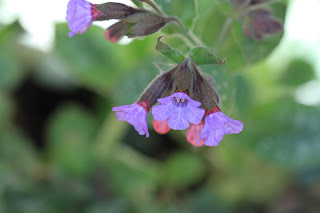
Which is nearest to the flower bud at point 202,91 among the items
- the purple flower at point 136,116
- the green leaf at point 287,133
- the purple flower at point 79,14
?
the purple flower at point 136,116

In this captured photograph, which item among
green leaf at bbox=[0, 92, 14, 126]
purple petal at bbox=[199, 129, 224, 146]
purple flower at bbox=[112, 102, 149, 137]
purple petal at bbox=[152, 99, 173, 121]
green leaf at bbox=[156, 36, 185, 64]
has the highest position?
green leaf at bbox=[0, 92, 14, 126]

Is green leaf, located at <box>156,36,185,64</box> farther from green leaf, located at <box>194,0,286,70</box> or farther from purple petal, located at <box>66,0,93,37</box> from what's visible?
green leaf, located at <box>194,0,286,70</box>

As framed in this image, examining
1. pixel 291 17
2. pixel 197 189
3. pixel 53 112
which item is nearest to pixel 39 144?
pixel 53 112

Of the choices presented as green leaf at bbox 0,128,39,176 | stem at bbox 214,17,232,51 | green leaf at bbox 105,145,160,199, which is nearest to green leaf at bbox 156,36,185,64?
stem at bbox 214,17,232,51

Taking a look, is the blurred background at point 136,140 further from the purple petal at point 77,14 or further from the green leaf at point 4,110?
the purple petal at point 77,14

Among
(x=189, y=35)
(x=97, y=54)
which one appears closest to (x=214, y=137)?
(x=189, y=35)

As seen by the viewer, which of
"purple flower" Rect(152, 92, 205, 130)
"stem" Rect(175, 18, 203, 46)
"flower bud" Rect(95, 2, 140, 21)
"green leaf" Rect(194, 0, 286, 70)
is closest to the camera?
"purple flower" Rect(152, 92, 205, 130)

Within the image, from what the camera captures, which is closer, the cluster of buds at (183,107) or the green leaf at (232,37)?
the cluster of buds at (183,107)
